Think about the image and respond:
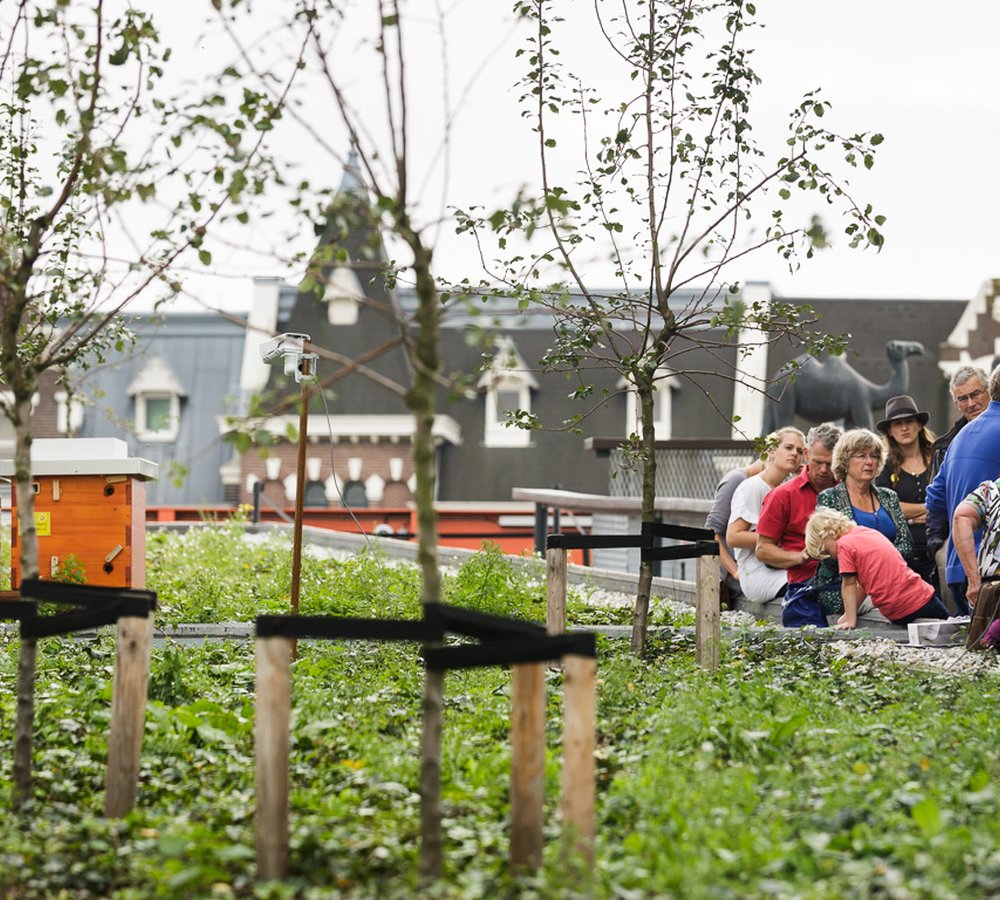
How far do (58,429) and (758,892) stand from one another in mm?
36347

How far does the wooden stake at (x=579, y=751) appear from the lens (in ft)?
13.6

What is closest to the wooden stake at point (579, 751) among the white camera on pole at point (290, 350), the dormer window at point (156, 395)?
the white camera on pole at point (290, 350)

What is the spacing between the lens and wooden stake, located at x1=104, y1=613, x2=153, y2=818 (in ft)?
16.0

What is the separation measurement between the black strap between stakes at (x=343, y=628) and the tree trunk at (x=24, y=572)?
→ 124cm

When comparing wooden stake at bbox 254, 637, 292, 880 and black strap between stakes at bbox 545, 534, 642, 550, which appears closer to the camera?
wooden stake at bbox 254, 637, 292, 880

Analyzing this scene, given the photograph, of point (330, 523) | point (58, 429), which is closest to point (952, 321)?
point (330, 523)

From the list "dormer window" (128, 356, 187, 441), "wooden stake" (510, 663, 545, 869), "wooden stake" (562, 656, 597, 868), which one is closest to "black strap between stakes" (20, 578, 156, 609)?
"wooden stake" (510, 663, 545, 869)

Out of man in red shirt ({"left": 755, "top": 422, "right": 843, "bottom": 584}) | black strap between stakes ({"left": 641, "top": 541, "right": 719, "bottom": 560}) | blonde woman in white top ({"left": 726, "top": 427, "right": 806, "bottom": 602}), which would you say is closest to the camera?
black strap between stakes ({"left": 641, "top": 541, "right": 719, "bottom": 560})

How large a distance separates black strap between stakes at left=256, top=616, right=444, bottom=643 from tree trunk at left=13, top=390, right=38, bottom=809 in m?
1.24

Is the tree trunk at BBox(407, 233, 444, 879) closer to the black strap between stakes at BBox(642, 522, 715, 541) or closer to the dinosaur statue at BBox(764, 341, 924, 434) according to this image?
the black strap between stakes at BBox(642, 522, 715, 541)

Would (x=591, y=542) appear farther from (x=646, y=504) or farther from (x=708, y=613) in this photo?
(x=708, y=613)

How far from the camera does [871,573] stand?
8.80 meters

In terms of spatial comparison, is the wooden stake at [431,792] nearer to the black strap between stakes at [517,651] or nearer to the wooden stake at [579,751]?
the black strap between stakes at [517,651]

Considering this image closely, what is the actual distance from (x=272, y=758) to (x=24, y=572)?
1.71 meters
